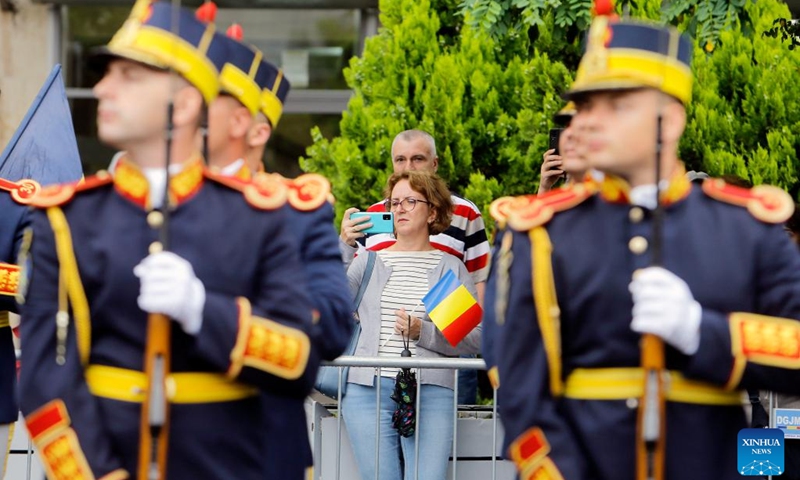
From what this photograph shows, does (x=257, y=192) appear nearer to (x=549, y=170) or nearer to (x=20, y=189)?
(x=20, y=189)

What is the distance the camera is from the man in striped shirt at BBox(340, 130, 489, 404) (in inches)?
320

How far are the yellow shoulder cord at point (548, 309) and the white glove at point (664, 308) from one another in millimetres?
231

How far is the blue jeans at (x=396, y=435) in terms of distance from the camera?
25.6 feet

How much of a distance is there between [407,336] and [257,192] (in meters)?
3.33

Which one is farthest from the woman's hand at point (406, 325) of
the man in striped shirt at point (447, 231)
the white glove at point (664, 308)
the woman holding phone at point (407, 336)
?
the white glove at point (664, 308)

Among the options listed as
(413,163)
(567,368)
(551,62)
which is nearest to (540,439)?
(567,368)

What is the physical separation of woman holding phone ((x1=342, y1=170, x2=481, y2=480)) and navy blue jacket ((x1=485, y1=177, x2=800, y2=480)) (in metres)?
3.30

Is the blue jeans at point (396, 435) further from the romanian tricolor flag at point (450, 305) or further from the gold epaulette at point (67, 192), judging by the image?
the gold epaulette at point (67, 192)

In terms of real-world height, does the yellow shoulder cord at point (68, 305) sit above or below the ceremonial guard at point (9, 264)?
below

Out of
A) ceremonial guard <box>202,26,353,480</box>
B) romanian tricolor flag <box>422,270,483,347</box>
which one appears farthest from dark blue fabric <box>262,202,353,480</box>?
romanian tricolor flag <box>422,270,483,347</box>

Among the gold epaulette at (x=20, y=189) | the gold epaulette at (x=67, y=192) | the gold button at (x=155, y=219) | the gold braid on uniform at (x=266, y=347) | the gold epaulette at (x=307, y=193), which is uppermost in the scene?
the gold epaulette at (x=20, y=189)

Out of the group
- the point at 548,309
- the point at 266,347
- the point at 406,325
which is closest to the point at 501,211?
the point at 548,309

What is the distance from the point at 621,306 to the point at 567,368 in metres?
0.22

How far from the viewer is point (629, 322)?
4.39 m
